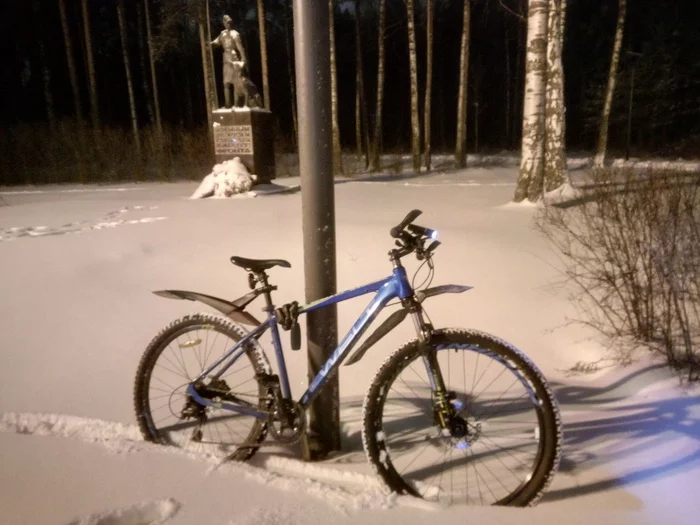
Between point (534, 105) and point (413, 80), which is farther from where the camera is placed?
point (413, 80)

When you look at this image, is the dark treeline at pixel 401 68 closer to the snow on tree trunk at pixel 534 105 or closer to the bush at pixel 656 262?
the snow on tree trunk at pixel 534 105

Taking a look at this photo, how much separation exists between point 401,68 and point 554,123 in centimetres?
2877

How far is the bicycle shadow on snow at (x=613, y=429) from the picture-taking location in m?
2.61

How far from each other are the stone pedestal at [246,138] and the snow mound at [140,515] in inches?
447

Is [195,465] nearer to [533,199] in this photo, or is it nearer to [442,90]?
[533,199]

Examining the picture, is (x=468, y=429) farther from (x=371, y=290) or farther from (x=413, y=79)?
(x=413, y=79)

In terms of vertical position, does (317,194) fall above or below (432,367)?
above

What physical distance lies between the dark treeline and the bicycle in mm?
21468

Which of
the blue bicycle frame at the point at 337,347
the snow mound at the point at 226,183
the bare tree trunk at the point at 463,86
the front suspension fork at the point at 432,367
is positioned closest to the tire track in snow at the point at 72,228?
the snow mound at the point at 226,183

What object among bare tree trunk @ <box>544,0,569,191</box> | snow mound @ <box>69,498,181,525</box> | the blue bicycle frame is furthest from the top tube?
bare tree trunk @ <box>544,0,569,191</box>

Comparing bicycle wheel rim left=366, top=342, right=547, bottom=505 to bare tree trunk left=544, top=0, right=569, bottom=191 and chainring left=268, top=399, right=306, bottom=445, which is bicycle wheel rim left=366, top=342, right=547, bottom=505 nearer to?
chainring left=268, top=399, right=306, bottom=445

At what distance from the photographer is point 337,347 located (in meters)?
2.66

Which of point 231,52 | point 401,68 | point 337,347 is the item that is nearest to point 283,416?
point 337,347

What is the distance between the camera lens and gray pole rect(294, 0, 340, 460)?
8.66 ft
